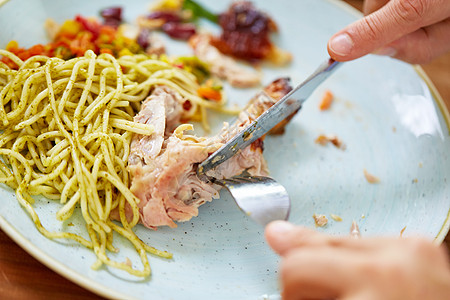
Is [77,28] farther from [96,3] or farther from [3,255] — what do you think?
[3,255]

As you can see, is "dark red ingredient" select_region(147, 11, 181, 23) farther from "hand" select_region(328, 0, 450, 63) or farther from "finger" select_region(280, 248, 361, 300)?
"finger" select_region(280, 248, 361, 300)

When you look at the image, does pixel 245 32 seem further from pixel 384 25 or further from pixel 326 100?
pixel 384 25

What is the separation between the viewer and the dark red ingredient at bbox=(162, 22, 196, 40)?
4441 millimetres

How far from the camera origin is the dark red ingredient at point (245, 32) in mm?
4465

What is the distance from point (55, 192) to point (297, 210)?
1.78 m

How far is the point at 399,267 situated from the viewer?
1.66 m

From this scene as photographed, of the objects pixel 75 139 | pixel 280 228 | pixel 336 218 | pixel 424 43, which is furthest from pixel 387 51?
pixel 75 139

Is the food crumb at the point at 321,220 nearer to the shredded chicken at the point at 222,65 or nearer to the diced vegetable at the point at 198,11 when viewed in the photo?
the shredded chicken at the point at 222,65

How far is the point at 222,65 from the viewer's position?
13.9ft

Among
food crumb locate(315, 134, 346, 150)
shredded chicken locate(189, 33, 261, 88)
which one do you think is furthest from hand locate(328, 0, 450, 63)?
shredded chicken locate(189, 33, 261, 88)

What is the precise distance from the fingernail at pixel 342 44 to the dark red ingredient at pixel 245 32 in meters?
1.39

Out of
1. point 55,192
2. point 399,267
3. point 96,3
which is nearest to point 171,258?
point 55,192

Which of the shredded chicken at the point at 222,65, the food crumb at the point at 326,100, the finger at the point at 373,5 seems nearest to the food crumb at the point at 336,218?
the food crumb at the point at 326,100

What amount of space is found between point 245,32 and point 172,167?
2.27 meters
